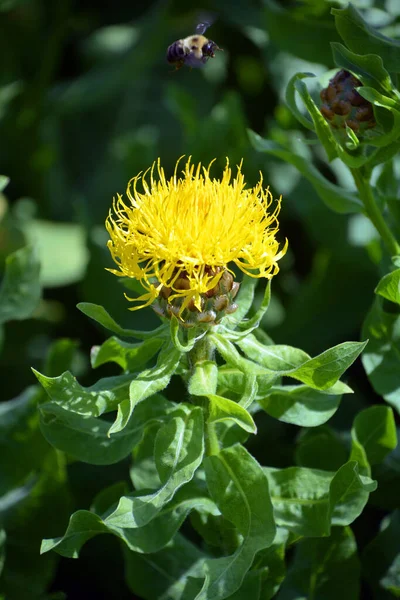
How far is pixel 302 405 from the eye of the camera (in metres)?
1.54

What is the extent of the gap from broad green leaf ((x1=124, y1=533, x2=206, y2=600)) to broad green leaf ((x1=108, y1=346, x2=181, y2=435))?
18.8 inches

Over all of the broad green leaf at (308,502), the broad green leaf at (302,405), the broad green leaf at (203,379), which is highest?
the broad green leaf at (203,379)

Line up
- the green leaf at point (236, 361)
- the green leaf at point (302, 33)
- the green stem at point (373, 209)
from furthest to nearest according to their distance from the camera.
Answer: the green leaf at point (302, 33) → the green stem at point (373, 209) → the green leaf at point (236, 361)

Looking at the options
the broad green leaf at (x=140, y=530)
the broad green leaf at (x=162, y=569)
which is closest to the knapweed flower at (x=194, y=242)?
the broad green leaf at (x=140, y=530)

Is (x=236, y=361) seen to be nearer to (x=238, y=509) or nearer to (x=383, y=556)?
(x=238, y=509)

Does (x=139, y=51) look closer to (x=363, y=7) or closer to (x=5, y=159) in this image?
(x=5, y=159)

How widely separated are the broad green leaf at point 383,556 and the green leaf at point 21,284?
940 mm

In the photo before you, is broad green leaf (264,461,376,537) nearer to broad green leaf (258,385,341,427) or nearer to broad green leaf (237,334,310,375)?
broad green leaf (258,385,341,427)

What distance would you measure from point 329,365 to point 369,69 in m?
0.55

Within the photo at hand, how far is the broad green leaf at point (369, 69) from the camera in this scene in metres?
1.45

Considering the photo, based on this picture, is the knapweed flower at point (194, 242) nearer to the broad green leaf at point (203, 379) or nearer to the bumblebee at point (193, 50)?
the broad green leaf at point (203, 379)

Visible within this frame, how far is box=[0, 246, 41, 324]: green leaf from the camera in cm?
196

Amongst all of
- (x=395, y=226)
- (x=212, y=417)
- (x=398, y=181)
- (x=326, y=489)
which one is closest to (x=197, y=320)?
(x=212, y=417)

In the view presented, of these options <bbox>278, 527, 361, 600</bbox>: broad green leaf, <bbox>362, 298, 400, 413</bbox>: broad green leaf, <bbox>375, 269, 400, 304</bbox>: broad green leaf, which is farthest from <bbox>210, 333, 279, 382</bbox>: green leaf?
<bbox>278, 527, 361, 600</bbox>: broad green leaf
